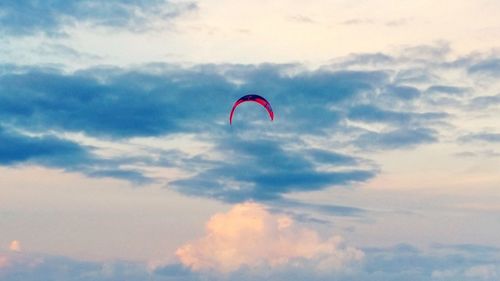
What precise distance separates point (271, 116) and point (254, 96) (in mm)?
6511

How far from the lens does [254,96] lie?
137625 millimetres

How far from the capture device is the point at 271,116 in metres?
133
